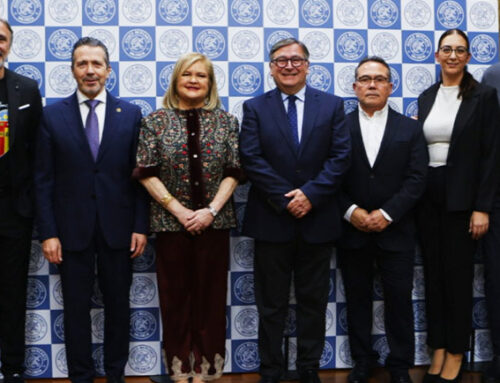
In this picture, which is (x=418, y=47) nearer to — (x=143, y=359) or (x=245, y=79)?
(x=245, y=79)

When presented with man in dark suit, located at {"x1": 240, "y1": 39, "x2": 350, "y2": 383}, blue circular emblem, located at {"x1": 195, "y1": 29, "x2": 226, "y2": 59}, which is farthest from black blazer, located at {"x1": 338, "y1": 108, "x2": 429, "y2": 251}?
blue circular emblem, located at {"x1": 195, "y1": 29, "x2": 226, "y2": 59}

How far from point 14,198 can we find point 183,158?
0.89 meters

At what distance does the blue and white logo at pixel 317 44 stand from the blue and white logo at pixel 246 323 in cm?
157

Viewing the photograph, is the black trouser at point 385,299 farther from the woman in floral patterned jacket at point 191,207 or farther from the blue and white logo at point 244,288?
the woman in floral patterned jacket at point 191,207

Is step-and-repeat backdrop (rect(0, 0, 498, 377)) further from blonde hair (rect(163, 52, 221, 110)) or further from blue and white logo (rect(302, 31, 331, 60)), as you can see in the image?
blonde hair (rect(163, 52, 221, 110))

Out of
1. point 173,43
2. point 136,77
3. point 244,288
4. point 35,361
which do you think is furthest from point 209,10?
point 35,361

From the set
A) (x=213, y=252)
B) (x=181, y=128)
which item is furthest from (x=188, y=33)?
(x=213, y=252)

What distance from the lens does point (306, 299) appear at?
2533 millimetres

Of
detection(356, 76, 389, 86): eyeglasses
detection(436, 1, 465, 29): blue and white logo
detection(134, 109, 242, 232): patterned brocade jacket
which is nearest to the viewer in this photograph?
detection(134, 109, 242, 232): patterned brocade jacket

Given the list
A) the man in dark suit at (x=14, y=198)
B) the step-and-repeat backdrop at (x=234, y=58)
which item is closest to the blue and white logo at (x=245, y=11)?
the step-and-repeat backdrop at (x=234, y=58)

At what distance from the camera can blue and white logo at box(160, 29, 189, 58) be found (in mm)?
2840

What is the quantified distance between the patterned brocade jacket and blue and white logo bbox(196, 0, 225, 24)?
76cm

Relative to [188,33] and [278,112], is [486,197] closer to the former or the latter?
[278,112]

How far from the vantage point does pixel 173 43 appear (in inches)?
112
